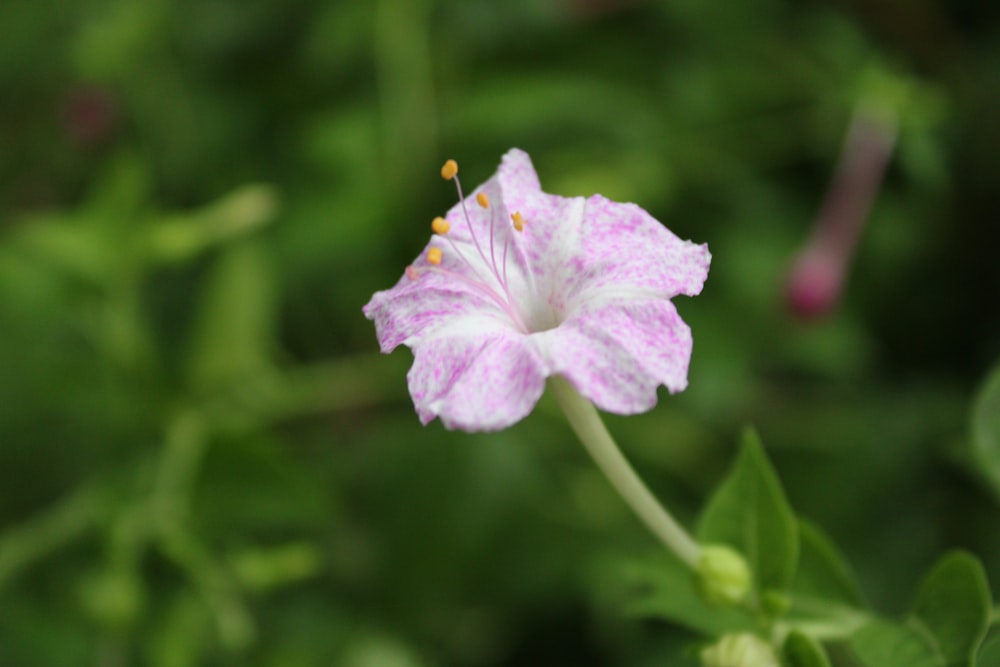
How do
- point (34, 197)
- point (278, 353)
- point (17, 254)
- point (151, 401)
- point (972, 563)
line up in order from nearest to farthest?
1. point (972, 563)
2. point (151, 401)
3. point (17, 254)
4. point (278, 353)
5. point (34, 197)

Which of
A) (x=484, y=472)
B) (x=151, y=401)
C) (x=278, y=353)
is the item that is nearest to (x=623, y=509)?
(x=484, y=472)

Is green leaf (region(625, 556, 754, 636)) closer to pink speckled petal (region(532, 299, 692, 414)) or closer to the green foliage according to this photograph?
the green foliage

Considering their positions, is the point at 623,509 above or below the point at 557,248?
below

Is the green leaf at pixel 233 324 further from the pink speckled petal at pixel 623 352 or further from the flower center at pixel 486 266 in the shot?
the pink speckled petal at pixel 623 352

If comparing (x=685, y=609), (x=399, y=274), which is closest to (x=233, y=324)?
(x=399, y=274)

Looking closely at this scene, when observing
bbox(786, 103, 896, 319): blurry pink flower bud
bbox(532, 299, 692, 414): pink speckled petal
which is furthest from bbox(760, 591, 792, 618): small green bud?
bbox(786, 103, 896, 319): blurry pink flower bud

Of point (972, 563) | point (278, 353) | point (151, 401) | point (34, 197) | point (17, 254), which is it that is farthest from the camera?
point (34, 197)

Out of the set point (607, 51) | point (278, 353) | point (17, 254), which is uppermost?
point (607, 51)

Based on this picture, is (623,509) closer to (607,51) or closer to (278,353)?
(278,353)

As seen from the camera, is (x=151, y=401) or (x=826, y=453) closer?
(x=151, y=401)
